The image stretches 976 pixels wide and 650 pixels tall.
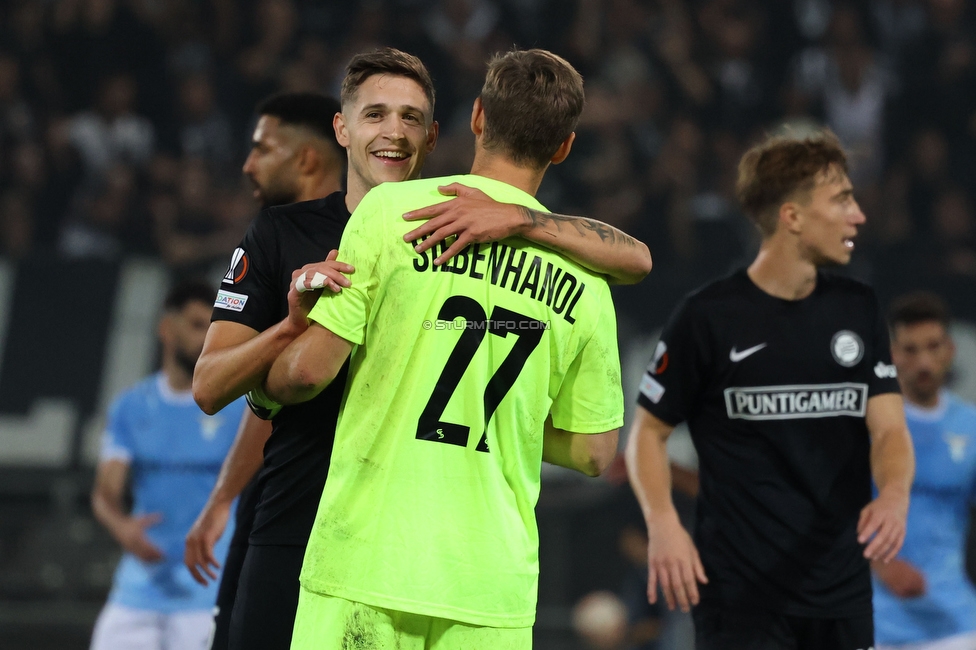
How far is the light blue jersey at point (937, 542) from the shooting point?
5898mm

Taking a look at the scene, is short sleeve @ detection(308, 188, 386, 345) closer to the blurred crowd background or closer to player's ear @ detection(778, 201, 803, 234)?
player's ear @ detection(778, 201, 803, 234)

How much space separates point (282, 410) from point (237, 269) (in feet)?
1.24

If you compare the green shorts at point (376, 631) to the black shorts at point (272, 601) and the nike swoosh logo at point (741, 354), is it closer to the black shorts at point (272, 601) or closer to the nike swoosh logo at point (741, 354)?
the black shorts at point (272, 601)

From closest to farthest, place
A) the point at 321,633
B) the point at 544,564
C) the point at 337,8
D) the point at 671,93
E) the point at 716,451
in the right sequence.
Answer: the point at 321,633
the point at 716,451
the point at 544,564
the point at 671,93
the point at 337,8

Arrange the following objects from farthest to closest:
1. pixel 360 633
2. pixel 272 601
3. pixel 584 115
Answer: pixel 584 115 → pixel 272 601 → pixel 360 633

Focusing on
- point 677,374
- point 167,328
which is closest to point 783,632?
point 677,374

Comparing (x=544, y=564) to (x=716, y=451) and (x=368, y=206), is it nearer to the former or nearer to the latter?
(x=716, y=451)

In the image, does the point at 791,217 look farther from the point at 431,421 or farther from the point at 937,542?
the point at 937,542

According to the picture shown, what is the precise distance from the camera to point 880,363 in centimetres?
428

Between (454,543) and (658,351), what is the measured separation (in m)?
1.97

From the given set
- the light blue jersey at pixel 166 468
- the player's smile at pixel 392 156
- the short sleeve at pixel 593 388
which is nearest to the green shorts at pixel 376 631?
the short sleeve at pixel 593 388

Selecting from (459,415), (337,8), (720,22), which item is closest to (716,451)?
(459,415)

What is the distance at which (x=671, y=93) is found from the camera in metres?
10.6

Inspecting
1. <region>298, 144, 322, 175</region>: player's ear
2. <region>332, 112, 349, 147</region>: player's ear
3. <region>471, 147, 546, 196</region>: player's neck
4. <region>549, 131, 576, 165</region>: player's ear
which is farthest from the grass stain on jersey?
<region>298, 144, 322, 175</region>: player's ear
